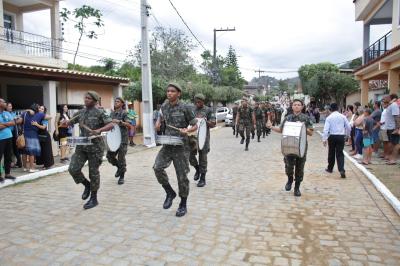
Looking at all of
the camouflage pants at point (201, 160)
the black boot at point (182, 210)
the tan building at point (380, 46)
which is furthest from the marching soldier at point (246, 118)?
the black boot at point (182, 210)

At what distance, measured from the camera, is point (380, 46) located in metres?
17.9

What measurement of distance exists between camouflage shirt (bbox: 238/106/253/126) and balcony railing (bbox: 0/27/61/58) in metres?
9.76

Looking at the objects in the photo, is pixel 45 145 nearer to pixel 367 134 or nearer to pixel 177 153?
pixel 177 153

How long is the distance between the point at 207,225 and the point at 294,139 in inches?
90.8

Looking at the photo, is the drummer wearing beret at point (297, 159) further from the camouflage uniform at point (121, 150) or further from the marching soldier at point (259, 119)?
the marching soldier at point (259, 119)

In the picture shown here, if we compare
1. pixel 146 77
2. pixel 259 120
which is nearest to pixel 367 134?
pixel 259 120

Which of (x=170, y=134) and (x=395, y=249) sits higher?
(x=170, y=134)

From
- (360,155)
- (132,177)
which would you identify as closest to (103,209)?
(132,177)

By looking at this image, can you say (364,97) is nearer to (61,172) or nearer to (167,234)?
(61,172)

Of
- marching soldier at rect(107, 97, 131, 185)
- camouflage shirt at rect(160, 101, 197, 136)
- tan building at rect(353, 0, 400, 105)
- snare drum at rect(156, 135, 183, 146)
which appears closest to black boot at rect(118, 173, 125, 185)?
marching soldier at rect(107, 97, 131, 185)

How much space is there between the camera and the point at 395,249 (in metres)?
4.23

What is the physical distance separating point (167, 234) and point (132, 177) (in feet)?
13.4

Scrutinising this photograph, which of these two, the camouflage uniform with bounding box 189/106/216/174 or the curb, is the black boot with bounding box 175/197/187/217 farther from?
the curb

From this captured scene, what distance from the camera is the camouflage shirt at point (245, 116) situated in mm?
13344
